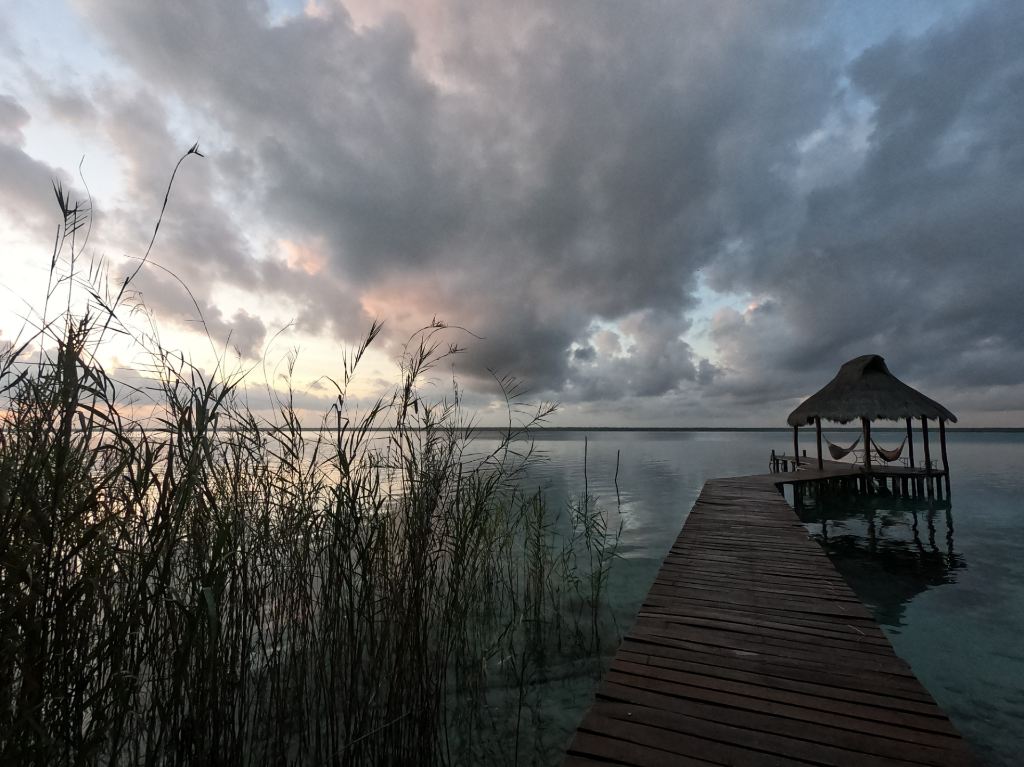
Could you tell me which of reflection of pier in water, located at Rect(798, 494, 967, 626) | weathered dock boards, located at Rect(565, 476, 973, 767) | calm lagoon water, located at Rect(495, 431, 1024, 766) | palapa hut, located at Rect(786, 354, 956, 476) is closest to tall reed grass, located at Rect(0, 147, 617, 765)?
weathered dock boards, located at Rect(565, 476, 973, 767)

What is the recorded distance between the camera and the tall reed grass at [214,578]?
1520mm

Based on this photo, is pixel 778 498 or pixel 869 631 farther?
pixel 778 498

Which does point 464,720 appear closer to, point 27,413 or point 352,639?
point 352,639

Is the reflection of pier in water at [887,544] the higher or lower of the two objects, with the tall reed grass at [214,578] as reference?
lower

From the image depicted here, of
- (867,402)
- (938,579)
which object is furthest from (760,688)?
(867,402)

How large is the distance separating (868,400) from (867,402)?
0.33 feet

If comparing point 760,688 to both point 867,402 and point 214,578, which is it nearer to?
point 214,578

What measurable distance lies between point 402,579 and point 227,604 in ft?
3.11

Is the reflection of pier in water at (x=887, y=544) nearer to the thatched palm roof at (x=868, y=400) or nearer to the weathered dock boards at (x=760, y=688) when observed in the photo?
the thatched palm roof at (x=868, y=400)

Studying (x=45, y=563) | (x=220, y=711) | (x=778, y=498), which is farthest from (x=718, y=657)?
(x=778, y=498)

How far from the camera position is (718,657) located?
298cm

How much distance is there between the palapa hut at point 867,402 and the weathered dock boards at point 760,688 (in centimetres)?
1339

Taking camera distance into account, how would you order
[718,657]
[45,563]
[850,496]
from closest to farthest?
[45,563], [718,657], [850,496]

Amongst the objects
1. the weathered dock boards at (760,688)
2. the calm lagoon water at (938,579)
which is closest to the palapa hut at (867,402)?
the calm lagoon water at (938,579)
